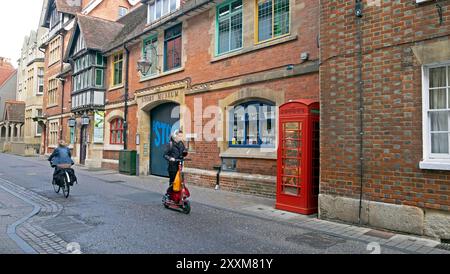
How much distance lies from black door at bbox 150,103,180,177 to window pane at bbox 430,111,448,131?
33.2 ft

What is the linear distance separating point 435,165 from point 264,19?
6.79 metres

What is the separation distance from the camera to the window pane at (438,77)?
6.18 meters

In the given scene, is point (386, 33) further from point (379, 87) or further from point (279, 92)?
point (279, 92)

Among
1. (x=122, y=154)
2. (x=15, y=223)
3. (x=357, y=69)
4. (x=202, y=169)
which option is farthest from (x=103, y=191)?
(x=357, y=69)

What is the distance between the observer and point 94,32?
21.6 m

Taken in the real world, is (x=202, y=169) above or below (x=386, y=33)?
below

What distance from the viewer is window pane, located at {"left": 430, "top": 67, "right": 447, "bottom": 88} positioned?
618 centimetres

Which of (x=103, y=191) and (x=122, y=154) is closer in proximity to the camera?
(x=103, y=191)

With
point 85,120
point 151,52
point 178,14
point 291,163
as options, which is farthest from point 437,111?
point 85,120

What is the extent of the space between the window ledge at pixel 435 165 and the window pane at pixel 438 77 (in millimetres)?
1361

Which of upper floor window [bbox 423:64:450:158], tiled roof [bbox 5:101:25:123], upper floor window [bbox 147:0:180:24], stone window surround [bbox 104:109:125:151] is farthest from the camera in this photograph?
tiled roof [bbox 5:101:25:123]

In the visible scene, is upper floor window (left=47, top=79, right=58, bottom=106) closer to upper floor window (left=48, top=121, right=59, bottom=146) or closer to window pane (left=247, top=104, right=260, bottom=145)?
upper floor window (left=48, top=121, right=59, bottom=146)

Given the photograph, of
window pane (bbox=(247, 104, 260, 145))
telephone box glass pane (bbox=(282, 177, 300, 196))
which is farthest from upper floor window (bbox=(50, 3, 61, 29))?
telephone box glass pane (bbox=(282, 177, 300, 196))
